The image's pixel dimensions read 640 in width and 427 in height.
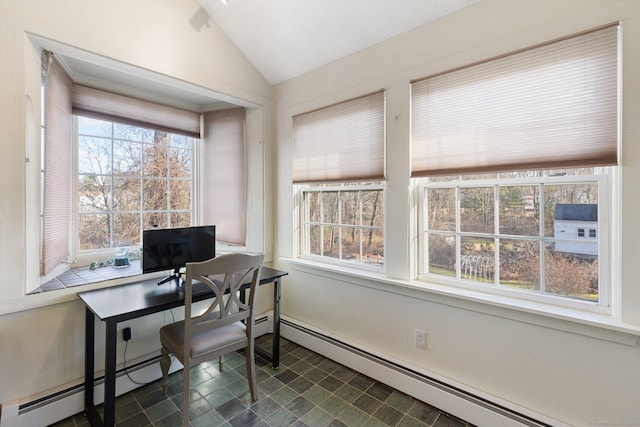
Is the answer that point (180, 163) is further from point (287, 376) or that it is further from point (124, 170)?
point (287, 376)

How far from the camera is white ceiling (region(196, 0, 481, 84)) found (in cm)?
191

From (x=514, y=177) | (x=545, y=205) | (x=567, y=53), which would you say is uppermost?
(x=567, y=53)

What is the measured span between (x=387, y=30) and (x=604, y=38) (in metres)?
1.19

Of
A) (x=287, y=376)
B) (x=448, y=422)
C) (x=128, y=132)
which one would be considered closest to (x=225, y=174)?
(x=128, y=132)

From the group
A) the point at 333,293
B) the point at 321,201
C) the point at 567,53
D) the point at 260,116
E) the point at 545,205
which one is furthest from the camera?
the point at 260,116

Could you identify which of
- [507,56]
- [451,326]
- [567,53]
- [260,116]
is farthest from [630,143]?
[260,116]

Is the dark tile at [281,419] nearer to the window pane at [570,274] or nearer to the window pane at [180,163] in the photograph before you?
the window pane at [570,274]

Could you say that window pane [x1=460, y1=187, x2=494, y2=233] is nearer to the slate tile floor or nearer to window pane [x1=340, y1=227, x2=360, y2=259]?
window pane [x1=340, y1=227, x2=360, y2=259]

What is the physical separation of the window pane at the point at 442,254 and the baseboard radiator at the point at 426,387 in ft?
2.24

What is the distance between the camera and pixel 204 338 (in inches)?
70.9

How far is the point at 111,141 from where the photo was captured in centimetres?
250

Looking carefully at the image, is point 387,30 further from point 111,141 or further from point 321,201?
point 111,141

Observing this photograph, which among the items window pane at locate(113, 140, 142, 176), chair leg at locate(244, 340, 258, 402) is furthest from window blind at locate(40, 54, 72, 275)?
chair leg at locate(244, 340, 258, 402)

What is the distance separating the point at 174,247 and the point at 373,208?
1534 millimetres
